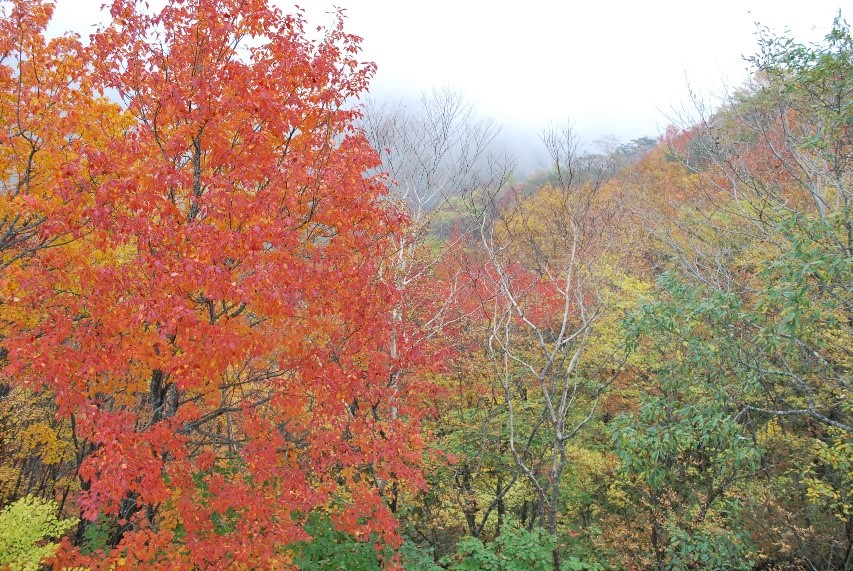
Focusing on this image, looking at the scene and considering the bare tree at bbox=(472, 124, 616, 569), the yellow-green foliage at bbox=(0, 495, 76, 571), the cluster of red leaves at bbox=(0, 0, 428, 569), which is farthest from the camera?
the bare tree at bbox=(472, 124, 616, 569)

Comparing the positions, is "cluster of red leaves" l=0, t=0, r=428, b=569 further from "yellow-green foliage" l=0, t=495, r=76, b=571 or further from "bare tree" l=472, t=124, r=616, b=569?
"bare tree" l=472, t=124, r=616, b=569

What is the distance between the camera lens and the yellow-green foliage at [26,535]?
6.21 meters

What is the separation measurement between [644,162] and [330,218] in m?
36.2

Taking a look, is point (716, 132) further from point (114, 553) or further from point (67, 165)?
point (114, 553)

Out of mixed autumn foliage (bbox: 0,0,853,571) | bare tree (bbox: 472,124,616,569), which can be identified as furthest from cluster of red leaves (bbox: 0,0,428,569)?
bare tree (bbox: 472,124,616,569)

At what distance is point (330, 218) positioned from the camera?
259 inches

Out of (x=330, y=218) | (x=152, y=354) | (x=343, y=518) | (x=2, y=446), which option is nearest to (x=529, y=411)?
(x=343, y=518)

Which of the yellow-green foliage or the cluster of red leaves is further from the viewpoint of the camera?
the yellow-green foliage

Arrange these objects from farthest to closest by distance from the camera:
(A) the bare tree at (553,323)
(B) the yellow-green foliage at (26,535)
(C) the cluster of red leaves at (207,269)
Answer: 1. (A) the bare tree at (553,323)
2. (B) the yellow-green foliage at (26,535)
3. (C) the cluster of red leaves at (207,269)

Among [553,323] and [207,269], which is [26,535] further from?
[553,323]

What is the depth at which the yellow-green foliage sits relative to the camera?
621cm

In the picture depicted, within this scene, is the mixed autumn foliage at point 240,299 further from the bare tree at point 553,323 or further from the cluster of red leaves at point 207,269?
the bare tree at point 553,323

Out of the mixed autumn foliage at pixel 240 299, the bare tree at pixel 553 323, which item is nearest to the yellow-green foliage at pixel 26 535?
the mixed autumn foliage at pixel 240 299

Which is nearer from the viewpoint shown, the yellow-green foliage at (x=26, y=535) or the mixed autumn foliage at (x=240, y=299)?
the mixed autumn foliage at (x=240, y=299)
